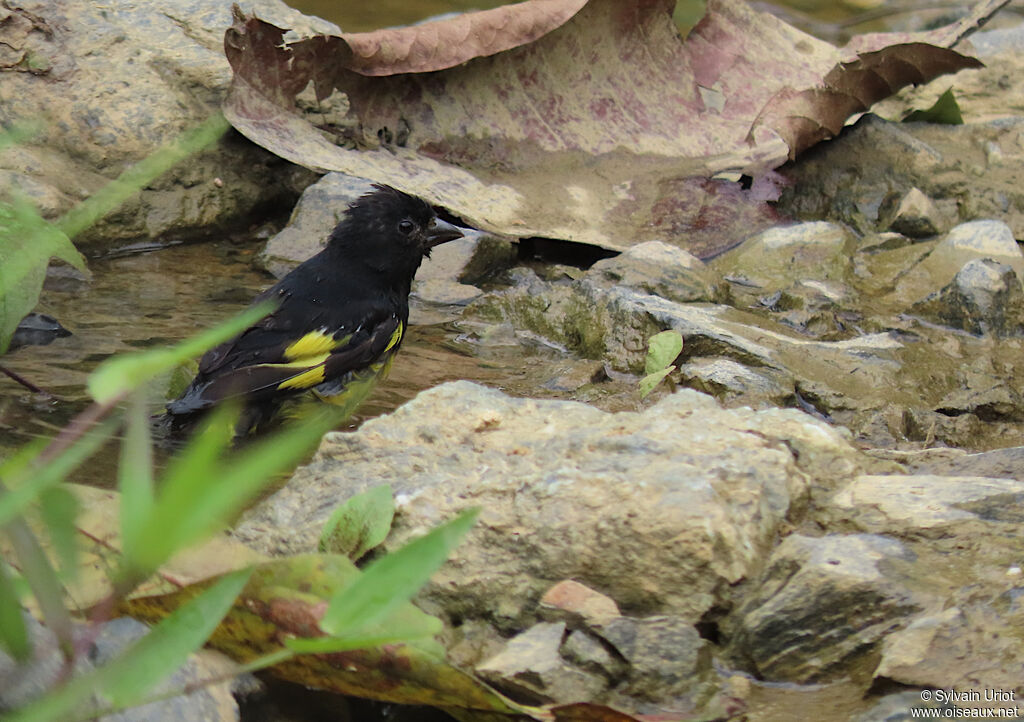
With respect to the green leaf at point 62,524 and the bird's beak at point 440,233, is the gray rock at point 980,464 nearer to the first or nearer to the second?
the green leaf at point 62,524

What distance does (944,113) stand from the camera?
18.5 ft

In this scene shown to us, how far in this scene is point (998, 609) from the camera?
194cm

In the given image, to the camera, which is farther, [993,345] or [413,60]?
[413,60]

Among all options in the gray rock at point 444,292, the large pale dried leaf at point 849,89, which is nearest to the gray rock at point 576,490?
the gray rock at point 444,292

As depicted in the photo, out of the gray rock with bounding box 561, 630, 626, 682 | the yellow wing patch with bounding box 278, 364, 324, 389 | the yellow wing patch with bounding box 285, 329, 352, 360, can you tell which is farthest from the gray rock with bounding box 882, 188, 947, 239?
the gray rock with bounding box 561, 630, 626, 682

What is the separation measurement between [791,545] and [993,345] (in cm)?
235

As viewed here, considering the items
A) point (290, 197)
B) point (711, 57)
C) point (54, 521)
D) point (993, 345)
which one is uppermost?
point (54, 521)

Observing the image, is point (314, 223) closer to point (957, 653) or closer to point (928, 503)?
point (928, 503)

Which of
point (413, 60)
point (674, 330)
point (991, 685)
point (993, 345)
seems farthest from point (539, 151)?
point (991, 685)

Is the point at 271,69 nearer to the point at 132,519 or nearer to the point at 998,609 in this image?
the point at 998,609

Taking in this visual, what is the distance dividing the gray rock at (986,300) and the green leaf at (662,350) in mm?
1134

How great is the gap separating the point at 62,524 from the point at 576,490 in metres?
1.34

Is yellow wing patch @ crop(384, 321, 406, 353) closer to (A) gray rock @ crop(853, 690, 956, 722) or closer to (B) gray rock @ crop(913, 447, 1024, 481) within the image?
(B) gray rock @ crop(913, 447, 1024, 481)

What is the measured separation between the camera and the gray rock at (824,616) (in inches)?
76.7
